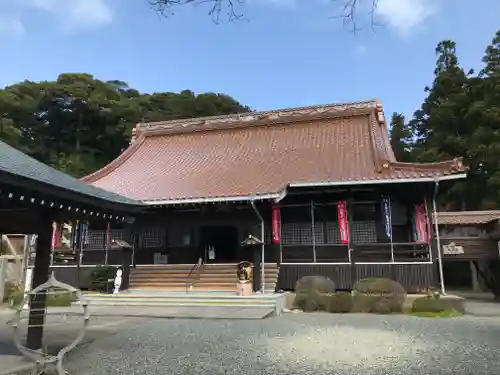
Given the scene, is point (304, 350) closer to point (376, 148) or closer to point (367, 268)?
point (367, 268)

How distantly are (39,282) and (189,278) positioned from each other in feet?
26.4

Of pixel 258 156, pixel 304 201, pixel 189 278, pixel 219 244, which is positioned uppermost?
pixel 258 156

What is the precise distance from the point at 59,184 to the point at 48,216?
0.90 m

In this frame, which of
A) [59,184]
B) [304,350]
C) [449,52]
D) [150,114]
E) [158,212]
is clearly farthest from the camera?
[150,114]

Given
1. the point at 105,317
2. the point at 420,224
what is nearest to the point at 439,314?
the point at 420,224

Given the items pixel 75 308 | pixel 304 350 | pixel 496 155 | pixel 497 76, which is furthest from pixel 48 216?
pixel 497 76

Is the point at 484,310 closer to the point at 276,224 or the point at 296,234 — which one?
the point at 296,234

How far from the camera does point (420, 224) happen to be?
12.5 metres

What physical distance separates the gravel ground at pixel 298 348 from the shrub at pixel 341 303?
63.7 inches

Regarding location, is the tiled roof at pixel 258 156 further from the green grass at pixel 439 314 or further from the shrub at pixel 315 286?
the green grass at pixel 439 314

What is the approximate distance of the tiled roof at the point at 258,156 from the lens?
13.8 meters

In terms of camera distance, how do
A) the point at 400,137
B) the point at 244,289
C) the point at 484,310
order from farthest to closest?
1. the point at 400,137
2. the point at 244,289
3. the point at 484,310

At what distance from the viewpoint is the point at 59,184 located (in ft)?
18.0

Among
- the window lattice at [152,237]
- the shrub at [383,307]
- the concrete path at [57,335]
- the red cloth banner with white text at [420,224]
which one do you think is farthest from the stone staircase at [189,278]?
the red cloth banner with white text at [420,224]
